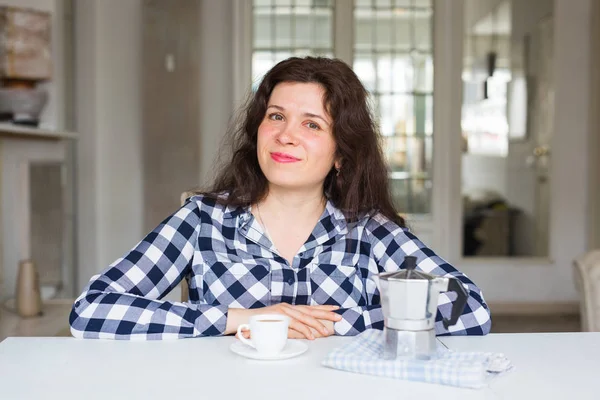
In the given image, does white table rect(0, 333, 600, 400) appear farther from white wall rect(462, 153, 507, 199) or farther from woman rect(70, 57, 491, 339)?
white wall rect(462, 153, 507, 199)

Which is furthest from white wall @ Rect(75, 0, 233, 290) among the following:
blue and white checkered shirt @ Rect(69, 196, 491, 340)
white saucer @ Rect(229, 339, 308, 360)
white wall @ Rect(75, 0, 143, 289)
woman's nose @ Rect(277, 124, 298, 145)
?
white saucer @ Rect(229, 339, 308, 360)

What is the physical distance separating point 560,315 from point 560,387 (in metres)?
3.77

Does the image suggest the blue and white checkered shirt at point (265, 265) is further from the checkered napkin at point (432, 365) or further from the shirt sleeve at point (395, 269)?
the checkered napkin at point (432, 365)

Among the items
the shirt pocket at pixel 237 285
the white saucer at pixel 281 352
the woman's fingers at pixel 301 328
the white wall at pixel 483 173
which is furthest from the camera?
the white wall at pixel 483 173

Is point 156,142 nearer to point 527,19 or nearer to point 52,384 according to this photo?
point 527,19

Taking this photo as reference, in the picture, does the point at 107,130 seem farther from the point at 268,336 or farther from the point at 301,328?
the point at 268,336

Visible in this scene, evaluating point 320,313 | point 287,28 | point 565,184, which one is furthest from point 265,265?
point 565,184

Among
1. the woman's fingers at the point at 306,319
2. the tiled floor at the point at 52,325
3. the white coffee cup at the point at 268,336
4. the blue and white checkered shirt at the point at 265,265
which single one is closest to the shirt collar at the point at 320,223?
the blue and white checkered shirt at the point at 265,265

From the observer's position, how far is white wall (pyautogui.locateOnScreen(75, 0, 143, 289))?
398cm

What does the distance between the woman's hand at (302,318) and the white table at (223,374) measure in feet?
0.25

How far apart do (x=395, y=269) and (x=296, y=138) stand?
1.17 ft

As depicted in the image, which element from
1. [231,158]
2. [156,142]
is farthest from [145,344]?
[156,142]

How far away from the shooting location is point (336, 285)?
1.60 m

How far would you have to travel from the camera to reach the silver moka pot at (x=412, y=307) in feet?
3.43
